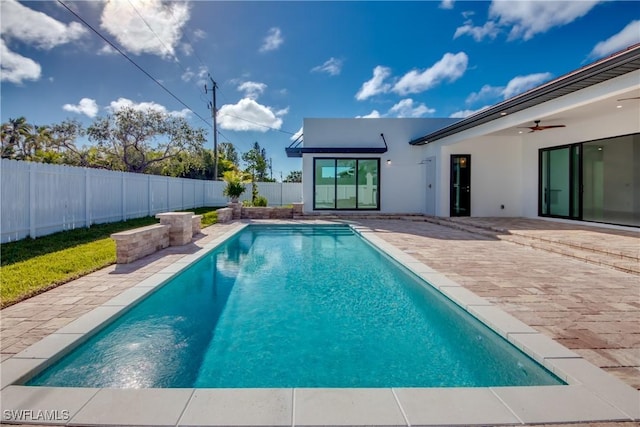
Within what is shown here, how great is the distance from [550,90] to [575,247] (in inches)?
142

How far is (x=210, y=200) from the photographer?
22438 millimetres

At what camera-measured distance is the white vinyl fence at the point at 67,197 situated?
289 inches

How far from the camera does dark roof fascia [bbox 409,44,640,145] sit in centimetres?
565

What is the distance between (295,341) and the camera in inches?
139

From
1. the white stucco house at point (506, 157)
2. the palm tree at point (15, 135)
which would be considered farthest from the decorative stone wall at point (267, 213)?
the palm tree at point (15, 135)

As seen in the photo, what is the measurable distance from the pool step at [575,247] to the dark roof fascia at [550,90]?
11.2 ft

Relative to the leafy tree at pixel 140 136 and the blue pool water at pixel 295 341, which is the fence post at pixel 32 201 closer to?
the blue pool water at pixel 295 341

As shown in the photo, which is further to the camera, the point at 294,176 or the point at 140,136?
the point at 294,176

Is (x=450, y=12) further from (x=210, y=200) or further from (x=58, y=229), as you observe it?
(x=210, y=200)

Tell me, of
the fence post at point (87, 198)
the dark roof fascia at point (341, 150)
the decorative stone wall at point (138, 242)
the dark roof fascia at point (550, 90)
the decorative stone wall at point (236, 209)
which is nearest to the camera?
the dark roof fascia at point (550, 90)

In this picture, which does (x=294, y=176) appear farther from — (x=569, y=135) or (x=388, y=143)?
(x=569, y=135)

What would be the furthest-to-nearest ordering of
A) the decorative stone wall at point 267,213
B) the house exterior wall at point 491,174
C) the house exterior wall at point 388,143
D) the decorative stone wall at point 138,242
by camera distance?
the house exterior wall at point 388,143 → the decorative stone wall at point 267,213 → the house exterior wall at point 491,174 → the decorative stone wall at point 138,242

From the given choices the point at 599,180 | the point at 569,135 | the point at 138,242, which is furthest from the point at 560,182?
the point at 138,242

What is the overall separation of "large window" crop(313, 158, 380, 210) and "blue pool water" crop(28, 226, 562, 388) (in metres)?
10.7
